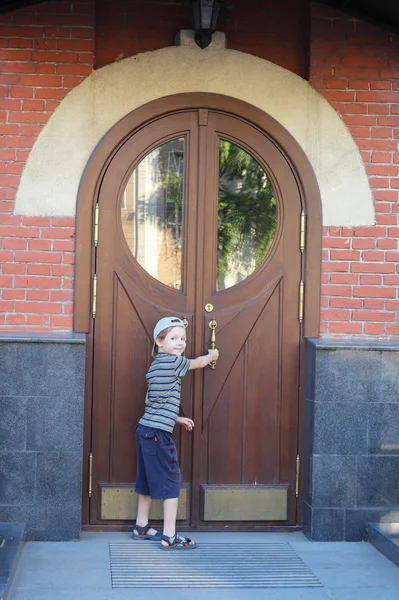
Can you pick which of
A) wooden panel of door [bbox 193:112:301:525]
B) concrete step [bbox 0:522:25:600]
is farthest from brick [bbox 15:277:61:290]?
concrete step [bbox 0:522:25:600]

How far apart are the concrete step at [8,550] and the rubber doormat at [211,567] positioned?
0.57 m

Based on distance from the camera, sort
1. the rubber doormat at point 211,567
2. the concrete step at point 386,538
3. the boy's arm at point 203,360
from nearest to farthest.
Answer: the rubber doormat at point 211,567
the concrete step at point 386,538
the boy's arm at point 203,360

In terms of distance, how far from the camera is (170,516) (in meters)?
5.46

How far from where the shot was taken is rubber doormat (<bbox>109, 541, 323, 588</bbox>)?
4.92 m

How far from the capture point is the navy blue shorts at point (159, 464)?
5.43 meters

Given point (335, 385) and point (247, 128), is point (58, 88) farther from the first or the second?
point (335, 385)

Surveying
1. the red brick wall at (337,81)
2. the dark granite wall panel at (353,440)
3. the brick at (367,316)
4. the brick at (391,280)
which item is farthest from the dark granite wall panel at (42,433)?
the brick at (391,280)

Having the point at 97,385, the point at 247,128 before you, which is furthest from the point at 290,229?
the point at 97,385

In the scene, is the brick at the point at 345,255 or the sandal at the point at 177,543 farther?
the brick at the point at 345,255

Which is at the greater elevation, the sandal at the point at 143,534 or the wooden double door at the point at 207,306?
the wooden double door at the point at 207,306

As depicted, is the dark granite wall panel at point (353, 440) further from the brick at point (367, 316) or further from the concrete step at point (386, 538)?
the brick at point (367, 316)

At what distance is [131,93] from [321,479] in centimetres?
287

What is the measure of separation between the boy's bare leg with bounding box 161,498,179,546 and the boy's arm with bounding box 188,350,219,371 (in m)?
0.85

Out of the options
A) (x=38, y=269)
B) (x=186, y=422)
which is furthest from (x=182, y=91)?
(x=186, y=422)
